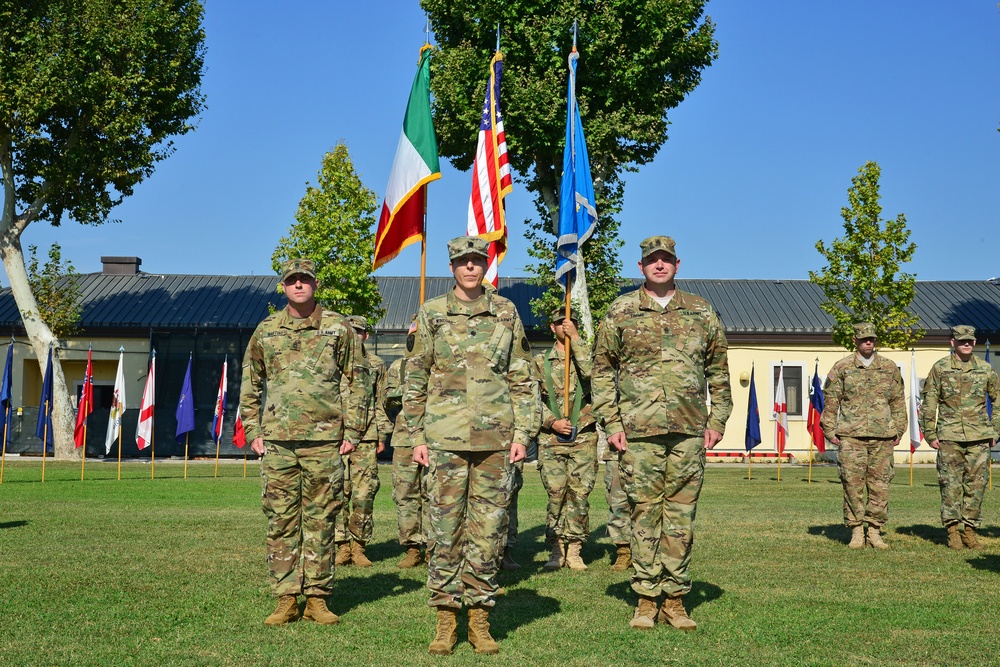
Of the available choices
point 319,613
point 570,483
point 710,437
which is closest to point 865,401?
point 570,483

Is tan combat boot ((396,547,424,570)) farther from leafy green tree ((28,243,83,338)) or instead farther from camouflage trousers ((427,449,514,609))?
Result: leafy green tree ((28,243,83,338))

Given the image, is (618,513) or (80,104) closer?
(618,513)

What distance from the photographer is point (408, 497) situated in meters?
11.0

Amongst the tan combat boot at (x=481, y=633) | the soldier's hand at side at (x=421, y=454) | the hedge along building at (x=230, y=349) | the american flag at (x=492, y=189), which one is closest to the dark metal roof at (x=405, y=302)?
the hedge along building at (x=230, y=349)

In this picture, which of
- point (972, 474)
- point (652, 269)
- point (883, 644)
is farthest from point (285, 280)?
point (972, 474)

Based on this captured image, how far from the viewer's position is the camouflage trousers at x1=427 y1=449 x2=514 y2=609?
23.4 ft

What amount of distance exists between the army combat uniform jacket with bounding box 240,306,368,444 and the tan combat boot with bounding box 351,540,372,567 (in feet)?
9.74

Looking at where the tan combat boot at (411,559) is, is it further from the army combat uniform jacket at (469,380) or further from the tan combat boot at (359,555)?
the army combat uniform jacket at (469,380)

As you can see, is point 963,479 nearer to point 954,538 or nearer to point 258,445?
point 954,538

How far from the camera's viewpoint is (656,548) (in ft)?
25.6

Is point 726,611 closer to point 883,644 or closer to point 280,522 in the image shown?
point 883,644

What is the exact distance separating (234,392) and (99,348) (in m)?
5.14

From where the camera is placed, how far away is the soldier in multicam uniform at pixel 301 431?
7.86 metres

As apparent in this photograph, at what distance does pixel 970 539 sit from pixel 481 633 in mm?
7502
